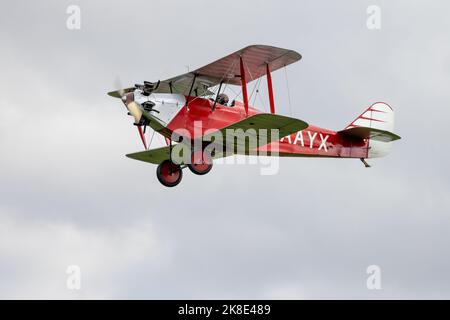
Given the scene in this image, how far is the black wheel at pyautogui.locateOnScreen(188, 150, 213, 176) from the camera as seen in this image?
27562 mm

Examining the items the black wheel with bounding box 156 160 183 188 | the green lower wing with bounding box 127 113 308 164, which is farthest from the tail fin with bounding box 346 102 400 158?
the black wheel with bounding box 156 160 183 188

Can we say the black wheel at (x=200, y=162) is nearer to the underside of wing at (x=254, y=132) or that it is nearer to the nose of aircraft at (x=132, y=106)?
the underside of wing at (x=254, y=132)

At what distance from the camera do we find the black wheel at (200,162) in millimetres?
27562

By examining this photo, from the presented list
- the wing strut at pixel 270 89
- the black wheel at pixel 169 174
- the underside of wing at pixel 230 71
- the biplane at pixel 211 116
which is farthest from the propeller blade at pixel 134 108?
the wing strut at pixel 270 89

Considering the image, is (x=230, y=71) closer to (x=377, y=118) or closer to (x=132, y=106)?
(x=132, y=106)

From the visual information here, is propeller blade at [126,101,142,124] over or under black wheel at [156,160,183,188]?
over

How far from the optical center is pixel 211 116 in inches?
1069

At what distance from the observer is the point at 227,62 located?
26.9 m

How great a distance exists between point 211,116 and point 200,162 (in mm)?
1270

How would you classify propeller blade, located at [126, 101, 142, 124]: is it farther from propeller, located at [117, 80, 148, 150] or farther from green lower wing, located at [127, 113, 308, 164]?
green lower wing, located at [127, 113, 308, 164]
